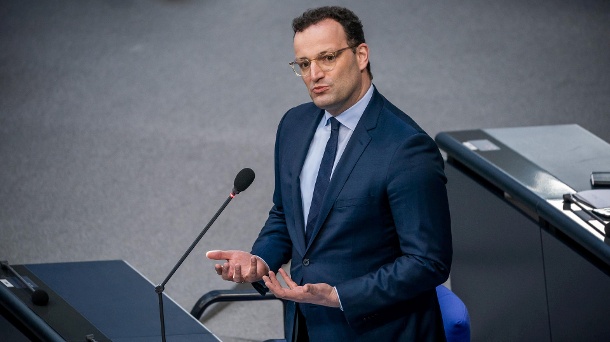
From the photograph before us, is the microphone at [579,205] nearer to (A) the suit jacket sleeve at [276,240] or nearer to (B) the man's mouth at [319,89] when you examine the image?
(A) the suit jacket sleeve at [276,240]

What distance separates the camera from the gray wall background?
510cm

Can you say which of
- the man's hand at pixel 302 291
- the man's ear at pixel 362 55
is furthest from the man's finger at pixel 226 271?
the man's ear at pixel 362 55

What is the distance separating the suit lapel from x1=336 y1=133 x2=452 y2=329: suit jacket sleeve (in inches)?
3.6

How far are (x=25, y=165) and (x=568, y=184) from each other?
3.33 metres

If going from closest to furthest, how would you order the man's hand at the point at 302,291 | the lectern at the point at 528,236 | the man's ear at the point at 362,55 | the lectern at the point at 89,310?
the man's hand at the point at 302,291 → the man's ear at the point at 362,55 → the lectern at the point at 89,310 → the lectern at the point at 528,236

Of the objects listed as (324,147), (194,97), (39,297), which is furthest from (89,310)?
(194,97)

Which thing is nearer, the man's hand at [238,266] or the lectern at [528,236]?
the man's hand at [238,266]

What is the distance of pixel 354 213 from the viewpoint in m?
2.12

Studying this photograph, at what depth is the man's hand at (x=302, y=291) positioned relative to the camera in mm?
1972

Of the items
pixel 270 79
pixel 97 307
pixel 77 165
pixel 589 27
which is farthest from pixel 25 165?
pixel 589 27

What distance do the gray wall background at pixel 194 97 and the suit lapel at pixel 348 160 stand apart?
2.26 metres

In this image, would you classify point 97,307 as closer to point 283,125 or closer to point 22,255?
point 283,125

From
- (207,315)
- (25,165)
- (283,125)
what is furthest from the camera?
(25,165)

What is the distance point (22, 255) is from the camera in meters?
4.92
